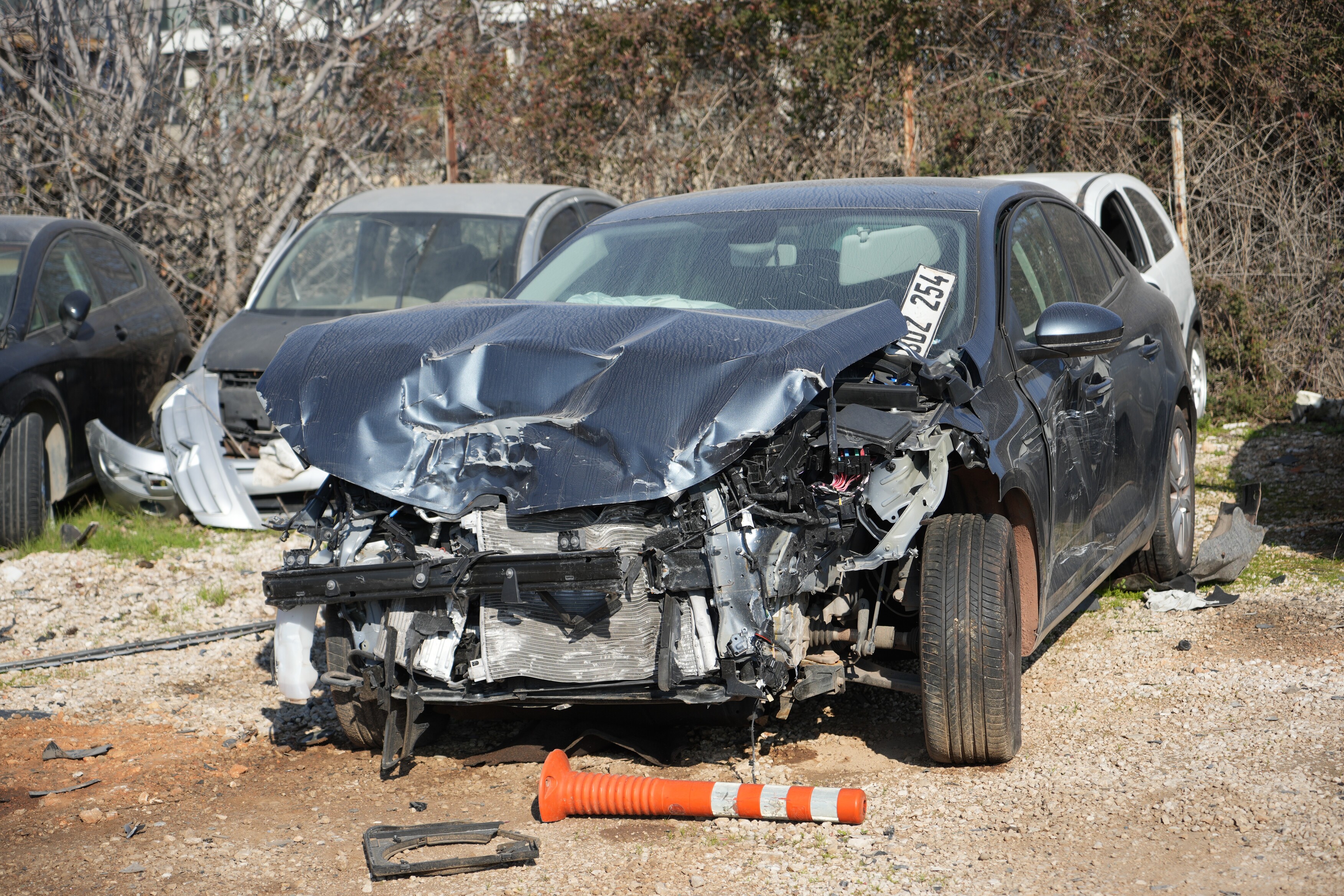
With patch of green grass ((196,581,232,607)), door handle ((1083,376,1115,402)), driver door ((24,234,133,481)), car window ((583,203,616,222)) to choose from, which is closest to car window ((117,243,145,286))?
driver door ((24,234,133,481))

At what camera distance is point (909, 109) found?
446 inches

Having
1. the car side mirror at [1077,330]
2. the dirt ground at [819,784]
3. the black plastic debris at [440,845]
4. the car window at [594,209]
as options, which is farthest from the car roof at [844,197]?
the car window at [594,209]

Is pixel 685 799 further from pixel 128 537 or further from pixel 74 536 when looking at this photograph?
pixel 74 536

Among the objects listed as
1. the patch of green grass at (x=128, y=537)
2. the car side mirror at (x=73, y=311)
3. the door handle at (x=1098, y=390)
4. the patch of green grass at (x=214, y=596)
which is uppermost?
the car side mirror at (x=73, y=311)

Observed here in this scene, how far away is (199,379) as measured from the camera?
313 inches

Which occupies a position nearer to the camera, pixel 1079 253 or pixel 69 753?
pixel 69 753

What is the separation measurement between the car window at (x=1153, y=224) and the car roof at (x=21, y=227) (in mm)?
7165

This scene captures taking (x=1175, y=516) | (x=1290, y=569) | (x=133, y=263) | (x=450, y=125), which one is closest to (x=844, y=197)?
(x=1175, y=516)

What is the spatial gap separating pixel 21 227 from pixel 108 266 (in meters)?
0.75

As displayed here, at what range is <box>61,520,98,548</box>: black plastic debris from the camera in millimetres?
7633

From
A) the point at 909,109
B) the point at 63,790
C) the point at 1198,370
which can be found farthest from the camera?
the point at 909,109

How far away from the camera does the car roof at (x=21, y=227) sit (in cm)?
820

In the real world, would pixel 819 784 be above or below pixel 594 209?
below

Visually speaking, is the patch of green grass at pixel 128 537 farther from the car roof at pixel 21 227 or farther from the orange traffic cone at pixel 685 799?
the orange traffic cone at pixel 685 799
